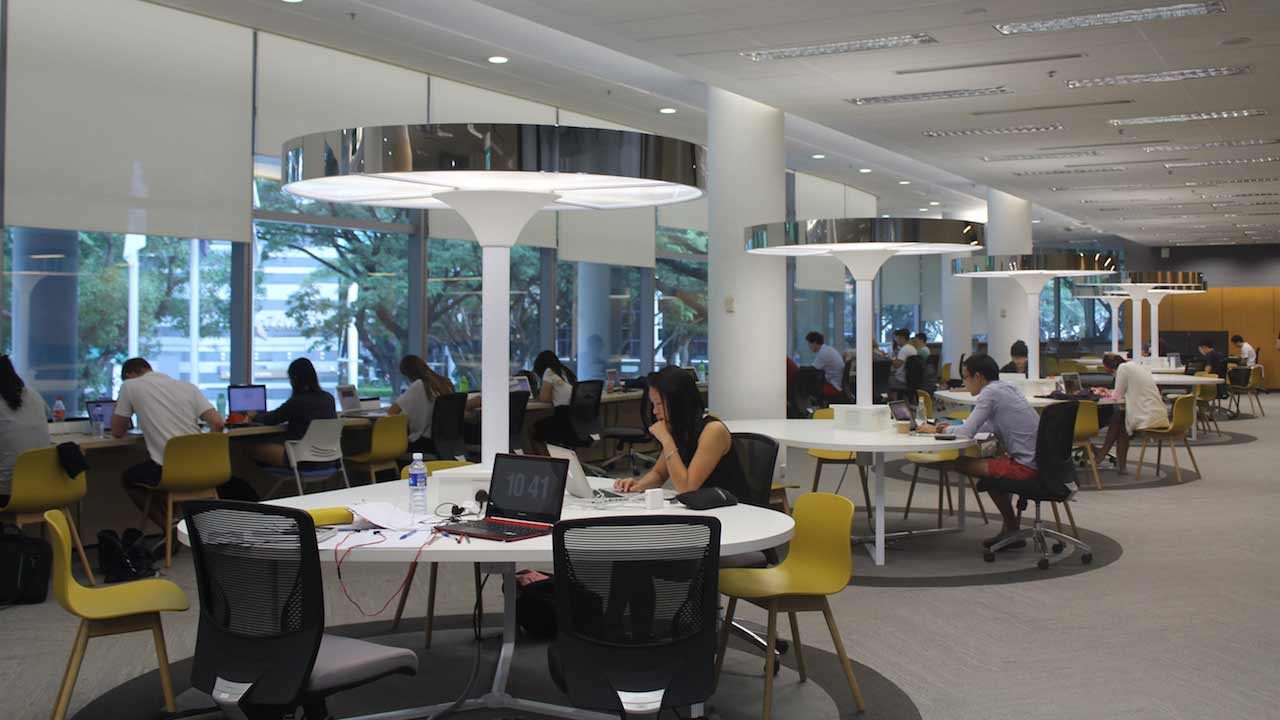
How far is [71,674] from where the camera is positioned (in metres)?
4.05

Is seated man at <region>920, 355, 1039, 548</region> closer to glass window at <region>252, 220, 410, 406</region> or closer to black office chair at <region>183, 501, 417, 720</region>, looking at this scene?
black office chair at <region>183, 501, 417, 720</region>

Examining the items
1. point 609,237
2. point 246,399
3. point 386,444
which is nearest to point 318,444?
point 386,444

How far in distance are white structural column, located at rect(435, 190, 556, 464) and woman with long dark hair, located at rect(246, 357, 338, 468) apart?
3.75 metres

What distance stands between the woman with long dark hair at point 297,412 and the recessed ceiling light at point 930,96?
222 inches

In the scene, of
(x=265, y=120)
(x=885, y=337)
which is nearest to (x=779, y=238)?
(x=265, y=120)

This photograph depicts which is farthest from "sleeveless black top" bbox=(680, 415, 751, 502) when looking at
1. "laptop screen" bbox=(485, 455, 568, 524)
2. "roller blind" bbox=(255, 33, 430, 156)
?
"roller blind" bbox=(255, 33, 430, 156)

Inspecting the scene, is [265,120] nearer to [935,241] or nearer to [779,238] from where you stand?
[779,238]

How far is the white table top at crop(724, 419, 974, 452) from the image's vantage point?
23.0 ft

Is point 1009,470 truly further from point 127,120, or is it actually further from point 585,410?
point 127,120

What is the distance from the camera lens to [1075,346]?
28281 mm

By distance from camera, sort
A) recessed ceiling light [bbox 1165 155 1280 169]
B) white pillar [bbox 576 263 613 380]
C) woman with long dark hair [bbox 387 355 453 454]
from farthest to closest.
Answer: white pillar [bbox 576 263 613 380], recessed ceiling light [bbox 1165 155 1280 169], woman with long dark hair [bbox 387 355 453 454]

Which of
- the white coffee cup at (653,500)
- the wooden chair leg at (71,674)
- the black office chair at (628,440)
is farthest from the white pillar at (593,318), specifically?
the wooden chair leg at (71,674)

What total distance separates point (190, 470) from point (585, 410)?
4.72 m

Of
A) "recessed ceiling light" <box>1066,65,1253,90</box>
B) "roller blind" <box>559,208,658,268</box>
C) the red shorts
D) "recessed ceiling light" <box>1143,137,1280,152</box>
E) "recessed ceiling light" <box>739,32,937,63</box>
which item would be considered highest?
"recessed ceiling light" <box>1143,137,1280,152</box>
